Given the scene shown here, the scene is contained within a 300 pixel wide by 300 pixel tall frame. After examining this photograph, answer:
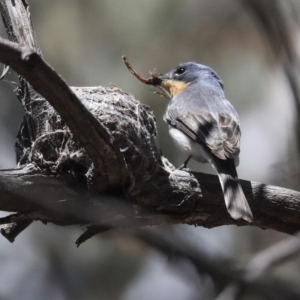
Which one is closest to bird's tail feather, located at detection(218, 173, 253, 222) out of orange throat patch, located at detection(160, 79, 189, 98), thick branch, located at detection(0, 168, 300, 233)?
thick branch, located at detection(0, 168, 300, 233)

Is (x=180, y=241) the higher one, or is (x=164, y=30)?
(x=180, y=241)

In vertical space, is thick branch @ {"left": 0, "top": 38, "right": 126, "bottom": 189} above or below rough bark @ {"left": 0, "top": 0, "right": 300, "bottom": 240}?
above

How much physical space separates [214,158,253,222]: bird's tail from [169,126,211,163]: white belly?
46 centimetres

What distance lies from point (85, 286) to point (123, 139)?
3.30 meters

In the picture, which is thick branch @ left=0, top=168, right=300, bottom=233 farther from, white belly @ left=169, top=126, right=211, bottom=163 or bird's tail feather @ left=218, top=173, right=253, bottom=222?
white belly @ left=169, top=126, right=211, bottom=163

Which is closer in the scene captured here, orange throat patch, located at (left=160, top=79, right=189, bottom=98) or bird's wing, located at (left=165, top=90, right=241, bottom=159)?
bird's wing, located at (left=165, top=90, right=241, bottom=159)

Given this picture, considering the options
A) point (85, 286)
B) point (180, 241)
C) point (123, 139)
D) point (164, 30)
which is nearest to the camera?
point (180, 241)

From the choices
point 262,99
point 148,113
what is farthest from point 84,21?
point 148,113

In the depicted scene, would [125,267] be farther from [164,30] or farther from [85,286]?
[164,30]

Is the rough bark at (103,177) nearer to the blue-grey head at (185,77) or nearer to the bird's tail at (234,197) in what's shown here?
the bird's tail at (234,197)

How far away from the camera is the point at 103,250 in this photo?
6.79 m

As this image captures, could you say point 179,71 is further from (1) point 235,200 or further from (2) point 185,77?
(1) point 235,200

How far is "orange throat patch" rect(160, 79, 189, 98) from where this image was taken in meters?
5.66

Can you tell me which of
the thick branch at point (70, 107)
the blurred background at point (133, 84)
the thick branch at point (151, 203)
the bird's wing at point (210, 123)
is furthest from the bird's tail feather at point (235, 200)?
the blurred background at point (133, 84)
